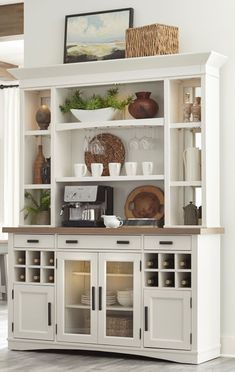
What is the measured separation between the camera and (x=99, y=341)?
647 cm

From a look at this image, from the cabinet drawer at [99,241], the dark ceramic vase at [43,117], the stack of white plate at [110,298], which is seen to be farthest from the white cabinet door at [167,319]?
the dark ceramic vase at [43,117]

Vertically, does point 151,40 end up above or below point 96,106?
above

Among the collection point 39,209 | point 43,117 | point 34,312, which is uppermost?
point 43,117

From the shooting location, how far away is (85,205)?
266 inches

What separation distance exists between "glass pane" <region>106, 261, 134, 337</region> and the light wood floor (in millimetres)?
226

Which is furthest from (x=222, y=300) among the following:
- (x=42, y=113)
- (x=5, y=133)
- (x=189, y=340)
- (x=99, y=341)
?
(x=5, y=133)

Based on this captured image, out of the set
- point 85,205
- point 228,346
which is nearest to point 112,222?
point 85,205

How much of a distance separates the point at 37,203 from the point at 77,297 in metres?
0.92

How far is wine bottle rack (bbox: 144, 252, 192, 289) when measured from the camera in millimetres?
6223

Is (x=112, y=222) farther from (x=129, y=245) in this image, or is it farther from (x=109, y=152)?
(x=109, y=152)

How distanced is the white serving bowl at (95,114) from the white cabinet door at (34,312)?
1380 millimetres

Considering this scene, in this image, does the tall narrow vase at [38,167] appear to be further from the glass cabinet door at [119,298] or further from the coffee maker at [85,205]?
the glass cabinet door at [119,298]

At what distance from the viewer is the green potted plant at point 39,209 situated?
22.8 ft

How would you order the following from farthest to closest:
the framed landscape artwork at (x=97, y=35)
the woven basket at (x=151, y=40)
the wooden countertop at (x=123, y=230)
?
the framed landscape artwork at (x=97, y=35) < the woven basket at (x=151, y=40) < the wooden countertop at (x=123, y=230)
